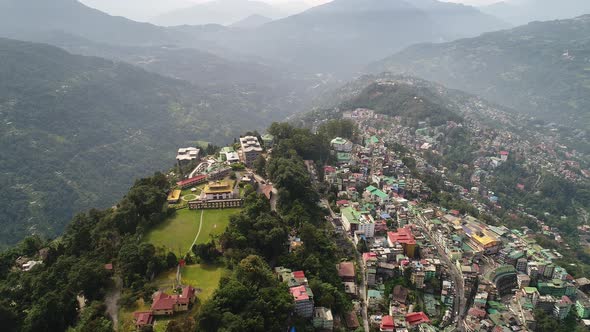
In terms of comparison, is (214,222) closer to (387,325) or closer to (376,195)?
(387,325)

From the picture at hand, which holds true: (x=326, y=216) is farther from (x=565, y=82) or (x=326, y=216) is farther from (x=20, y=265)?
(x=565, y=82)

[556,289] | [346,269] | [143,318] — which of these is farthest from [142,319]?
[556,289]

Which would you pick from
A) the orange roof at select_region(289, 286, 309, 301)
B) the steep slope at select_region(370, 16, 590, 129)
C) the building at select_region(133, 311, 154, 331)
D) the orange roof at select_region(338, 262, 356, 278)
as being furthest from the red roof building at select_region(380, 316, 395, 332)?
the steep slope at select_region(370, 16, 590, 129)

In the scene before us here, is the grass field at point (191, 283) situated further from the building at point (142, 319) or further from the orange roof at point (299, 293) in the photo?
the orange roof at point (299, 293)

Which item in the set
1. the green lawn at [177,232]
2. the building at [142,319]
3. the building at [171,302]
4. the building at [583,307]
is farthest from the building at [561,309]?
the building at [142,319]

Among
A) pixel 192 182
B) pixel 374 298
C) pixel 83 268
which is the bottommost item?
pixel 374 298

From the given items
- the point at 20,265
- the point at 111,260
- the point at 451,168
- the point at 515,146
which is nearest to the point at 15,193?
the point at 20,265

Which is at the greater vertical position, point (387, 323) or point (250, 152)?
point (250, 152)
